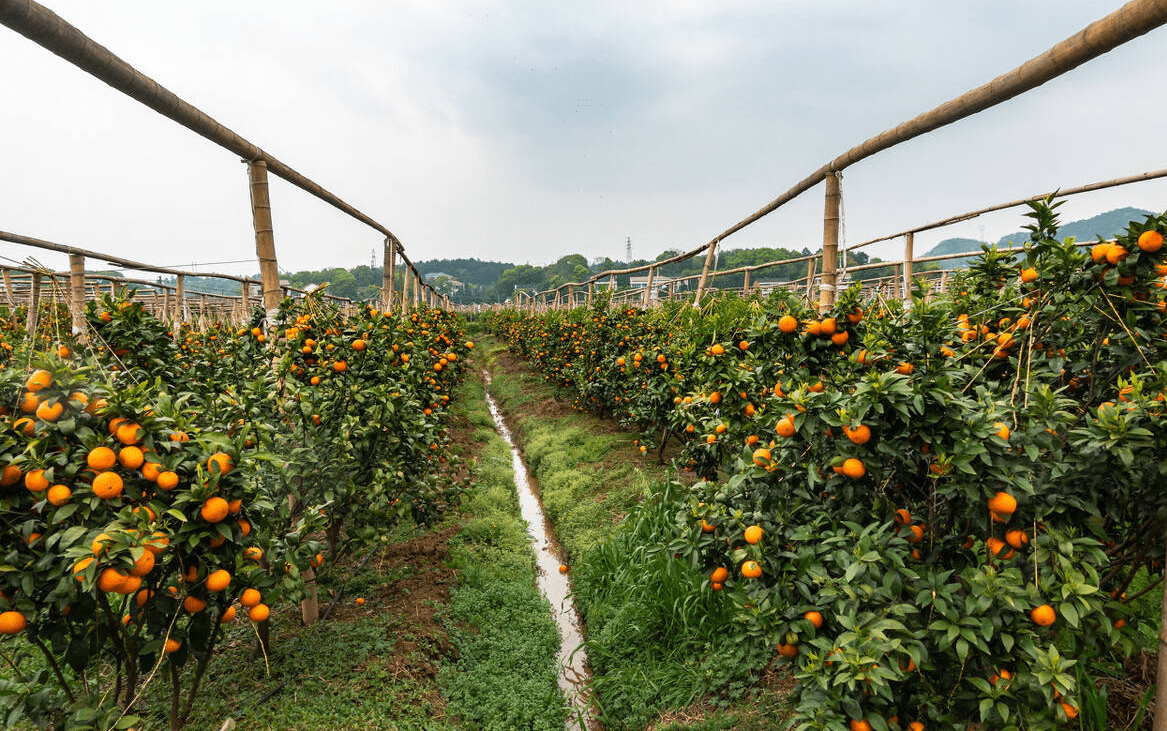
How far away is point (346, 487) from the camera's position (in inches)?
119

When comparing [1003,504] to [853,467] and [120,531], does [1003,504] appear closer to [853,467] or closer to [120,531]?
[853,467]

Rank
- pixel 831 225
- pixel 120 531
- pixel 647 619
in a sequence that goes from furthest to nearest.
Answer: pixel 647 619 < pixel 831 225 < pixel 120 531

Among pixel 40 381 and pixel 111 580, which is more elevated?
pixel 40 381

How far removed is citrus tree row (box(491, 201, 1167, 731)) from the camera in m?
1.48

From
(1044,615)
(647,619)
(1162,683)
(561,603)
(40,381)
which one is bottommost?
(561,603)

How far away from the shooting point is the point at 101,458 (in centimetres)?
146

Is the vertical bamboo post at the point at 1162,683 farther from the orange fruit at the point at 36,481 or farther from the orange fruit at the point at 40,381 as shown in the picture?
the orange fruit at the point at 40,381

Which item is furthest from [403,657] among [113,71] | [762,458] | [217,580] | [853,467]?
[113,71]

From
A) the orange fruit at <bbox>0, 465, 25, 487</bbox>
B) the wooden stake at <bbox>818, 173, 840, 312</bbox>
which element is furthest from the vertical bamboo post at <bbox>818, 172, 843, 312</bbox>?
the orange fruit at <bbox>0, 465, 25, 487</bbox>

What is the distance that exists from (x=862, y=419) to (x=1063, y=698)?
95 centimetres

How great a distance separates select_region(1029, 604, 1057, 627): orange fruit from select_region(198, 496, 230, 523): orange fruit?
2.23 metres

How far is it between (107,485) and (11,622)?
401 millimetres

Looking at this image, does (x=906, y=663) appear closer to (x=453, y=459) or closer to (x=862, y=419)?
(x=862, y=419)

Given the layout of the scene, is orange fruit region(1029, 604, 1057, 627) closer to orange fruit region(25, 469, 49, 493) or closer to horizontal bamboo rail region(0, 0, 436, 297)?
orange fruit region(25, 469, 49, 493)
